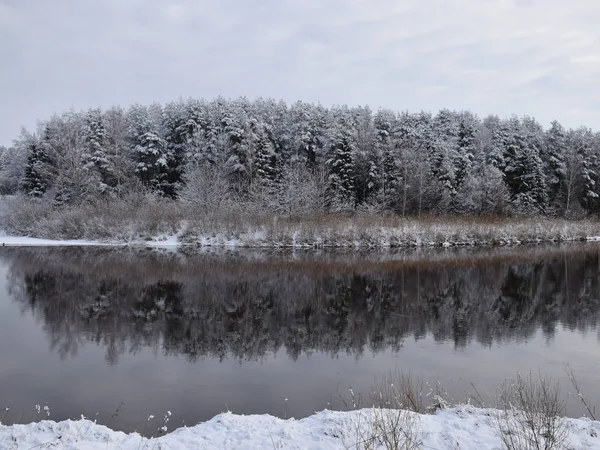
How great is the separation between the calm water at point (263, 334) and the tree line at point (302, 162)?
778 inches

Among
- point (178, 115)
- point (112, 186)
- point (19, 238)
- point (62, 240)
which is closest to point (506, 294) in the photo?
point (62, 240)

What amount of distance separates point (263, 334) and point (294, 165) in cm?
3775

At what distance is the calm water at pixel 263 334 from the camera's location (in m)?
7.39

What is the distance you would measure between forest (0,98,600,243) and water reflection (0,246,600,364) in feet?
49.3

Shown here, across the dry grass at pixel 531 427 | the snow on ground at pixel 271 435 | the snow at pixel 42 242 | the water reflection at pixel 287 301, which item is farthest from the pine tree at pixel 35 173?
the dry grass at pixel 531 427

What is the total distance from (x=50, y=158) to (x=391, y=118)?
3771 centimetres

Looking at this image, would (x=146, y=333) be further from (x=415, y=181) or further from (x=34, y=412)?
(x=415, y=181)

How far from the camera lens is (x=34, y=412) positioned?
256 inches

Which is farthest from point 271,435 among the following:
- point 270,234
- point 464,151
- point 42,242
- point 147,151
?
point 464,151

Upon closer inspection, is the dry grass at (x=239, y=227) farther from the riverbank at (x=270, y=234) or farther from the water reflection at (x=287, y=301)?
the water reflection at (x=287, y=301)

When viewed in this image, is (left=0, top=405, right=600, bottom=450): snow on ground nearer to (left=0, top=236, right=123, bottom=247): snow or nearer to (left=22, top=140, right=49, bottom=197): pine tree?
(left=0, top=236, right=123, bottom=247): snow

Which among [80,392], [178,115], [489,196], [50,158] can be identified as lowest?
[80,392]

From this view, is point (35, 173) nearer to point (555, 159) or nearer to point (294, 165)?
point (294, 165)

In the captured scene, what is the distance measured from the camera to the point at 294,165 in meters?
47.8
